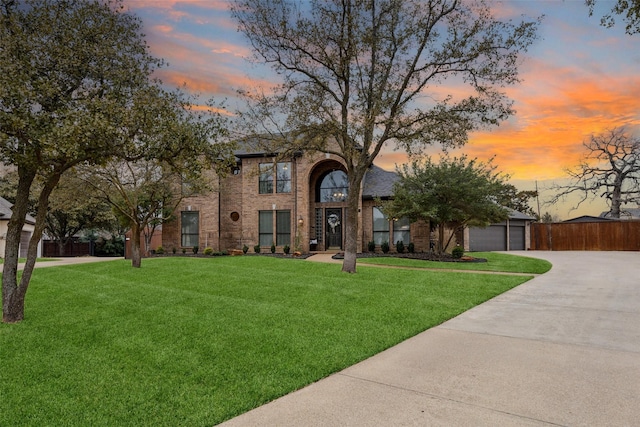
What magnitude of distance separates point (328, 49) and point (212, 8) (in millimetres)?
3664

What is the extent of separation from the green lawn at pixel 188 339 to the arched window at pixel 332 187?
495 inches

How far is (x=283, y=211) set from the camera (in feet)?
73.4

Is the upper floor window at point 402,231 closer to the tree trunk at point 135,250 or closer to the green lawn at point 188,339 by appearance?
the green lawn at point 188,339

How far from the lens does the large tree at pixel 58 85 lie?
5176mm

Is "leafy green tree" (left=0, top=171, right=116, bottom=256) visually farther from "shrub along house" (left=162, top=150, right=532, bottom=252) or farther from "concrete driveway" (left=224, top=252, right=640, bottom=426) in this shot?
"concrete driveway" (left=224, top=252, right=640, bottom=426)

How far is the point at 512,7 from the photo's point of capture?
11.0 metres

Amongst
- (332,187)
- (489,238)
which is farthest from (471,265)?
(489,238)

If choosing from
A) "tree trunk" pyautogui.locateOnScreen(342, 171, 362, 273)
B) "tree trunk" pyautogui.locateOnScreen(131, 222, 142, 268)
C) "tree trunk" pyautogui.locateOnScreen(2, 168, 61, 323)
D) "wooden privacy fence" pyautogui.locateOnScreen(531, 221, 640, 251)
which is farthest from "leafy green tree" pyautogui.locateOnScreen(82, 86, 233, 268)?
"wooden privacy fence" pyautogui.locateOnScreen(531, 221, 640, 251)

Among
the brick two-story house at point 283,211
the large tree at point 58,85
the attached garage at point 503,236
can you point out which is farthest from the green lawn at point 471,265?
the large tree at point 58,85

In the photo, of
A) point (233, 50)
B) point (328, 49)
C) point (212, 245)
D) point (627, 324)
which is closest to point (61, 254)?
point (212, 245)

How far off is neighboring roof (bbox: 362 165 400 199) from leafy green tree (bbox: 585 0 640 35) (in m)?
13.7

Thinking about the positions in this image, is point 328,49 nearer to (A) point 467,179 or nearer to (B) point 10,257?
(A) point 467,179

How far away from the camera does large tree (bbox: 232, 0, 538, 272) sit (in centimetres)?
1129

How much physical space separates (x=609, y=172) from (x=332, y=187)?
24630 mm
